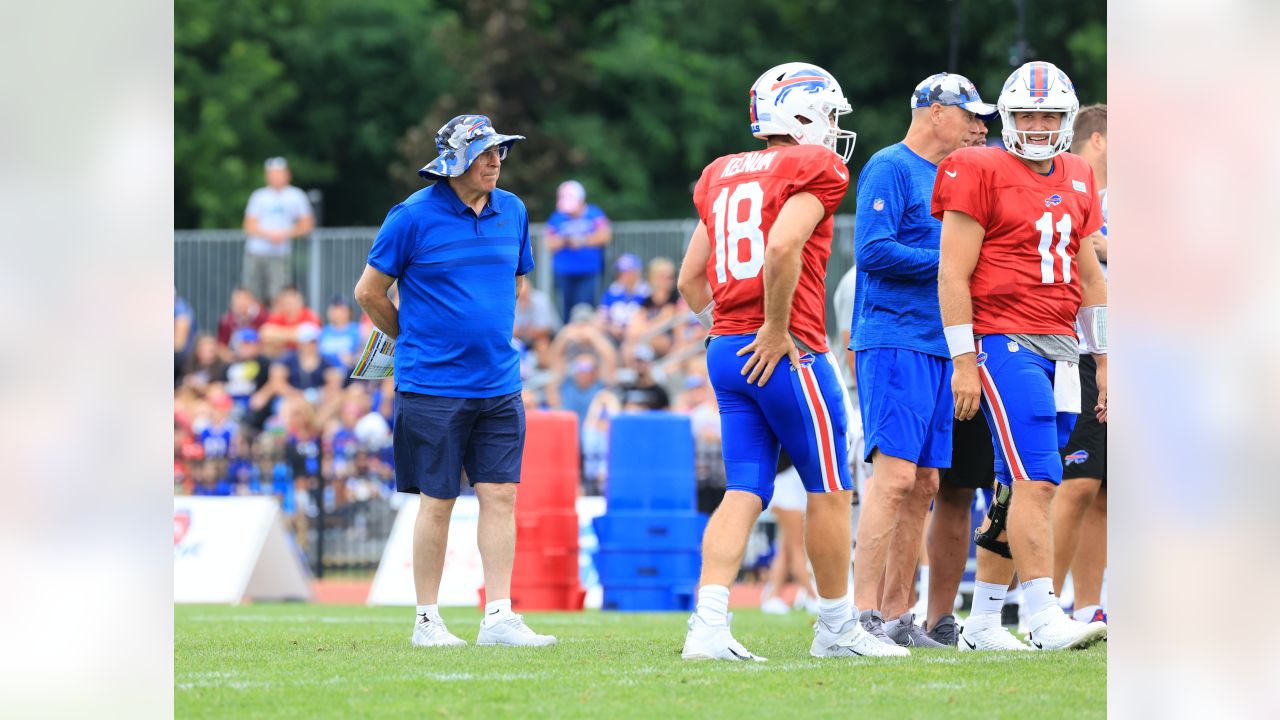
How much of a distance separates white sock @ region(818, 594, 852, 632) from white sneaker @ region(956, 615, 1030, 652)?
82 cm

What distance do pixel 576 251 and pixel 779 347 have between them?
1513cm

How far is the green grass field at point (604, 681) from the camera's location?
5.59m

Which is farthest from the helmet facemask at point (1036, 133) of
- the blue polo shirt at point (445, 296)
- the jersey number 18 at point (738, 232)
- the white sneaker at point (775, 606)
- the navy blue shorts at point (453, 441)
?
the white sneaker at point (775, 606)

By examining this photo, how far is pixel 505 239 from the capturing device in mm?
8367

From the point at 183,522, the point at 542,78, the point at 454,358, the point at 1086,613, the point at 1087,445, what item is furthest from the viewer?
the point at 542,78

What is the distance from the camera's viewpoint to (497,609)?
8172 mm

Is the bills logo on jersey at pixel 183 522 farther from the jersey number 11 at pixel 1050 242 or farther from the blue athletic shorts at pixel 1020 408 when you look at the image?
the jersey number 11 at pixel 1050 242

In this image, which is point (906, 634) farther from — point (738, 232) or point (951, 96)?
point (951, 96)

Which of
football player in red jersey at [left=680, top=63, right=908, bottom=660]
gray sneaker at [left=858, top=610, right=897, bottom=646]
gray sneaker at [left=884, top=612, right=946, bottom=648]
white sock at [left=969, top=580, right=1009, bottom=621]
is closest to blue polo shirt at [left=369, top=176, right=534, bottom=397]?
football player in red jersey at [left=680, top=63, right=908, bottom=660]

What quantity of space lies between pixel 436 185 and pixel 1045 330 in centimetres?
285

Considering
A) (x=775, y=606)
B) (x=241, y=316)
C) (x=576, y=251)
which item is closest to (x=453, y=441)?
(x=775, y=606)
